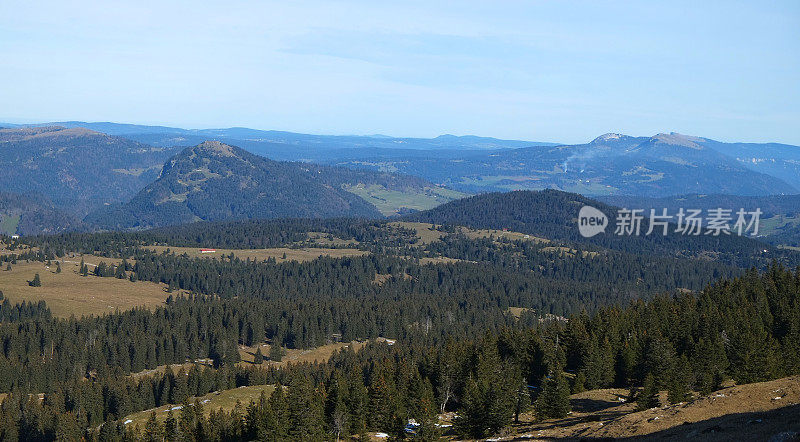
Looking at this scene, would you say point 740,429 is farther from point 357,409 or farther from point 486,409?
point 357,409

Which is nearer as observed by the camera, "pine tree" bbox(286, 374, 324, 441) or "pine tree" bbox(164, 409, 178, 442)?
"pine tree" bbox(286, 374, 324, 441)

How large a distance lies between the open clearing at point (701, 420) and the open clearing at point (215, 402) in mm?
57409

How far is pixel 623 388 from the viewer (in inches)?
4405

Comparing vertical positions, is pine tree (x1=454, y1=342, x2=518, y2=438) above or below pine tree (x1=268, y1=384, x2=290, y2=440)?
above

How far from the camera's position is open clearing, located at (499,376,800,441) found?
64.2 metres

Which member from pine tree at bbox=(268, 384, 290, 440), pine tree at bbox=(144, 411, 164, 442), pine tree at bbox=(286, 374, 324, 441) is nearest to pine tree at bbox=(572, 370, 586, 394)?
pine tree at bbox=(286, 374, 324, 441)

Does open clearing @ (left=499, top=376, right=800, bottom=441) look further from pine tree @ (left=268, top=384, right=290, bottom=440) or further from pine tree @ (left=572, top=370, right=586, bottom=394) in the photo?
pine tree @ (left=268, top=384, right=290, bottom=440)

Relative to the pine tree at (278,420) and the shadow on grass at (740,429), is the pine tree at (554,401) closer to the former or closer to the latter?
the shadow on grass at (740,429)

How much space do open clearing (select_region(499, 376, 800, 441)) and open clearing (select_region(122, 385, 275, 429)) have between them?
188 ft

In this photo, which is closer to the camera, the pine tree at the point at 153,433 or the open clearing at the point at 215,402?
the pine tree at the point at 153,433

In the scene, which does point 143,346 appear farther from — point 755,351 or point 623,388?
point 755,351

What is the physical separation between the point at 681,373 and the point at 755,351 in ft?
42.3

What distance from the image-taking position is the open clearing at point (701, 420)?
64.2 meters

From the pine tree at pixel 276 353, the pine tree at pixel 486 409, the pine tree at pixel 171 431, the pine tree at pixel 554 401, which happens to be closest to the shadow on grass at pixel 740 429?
the pine tree at pixel 486 409
